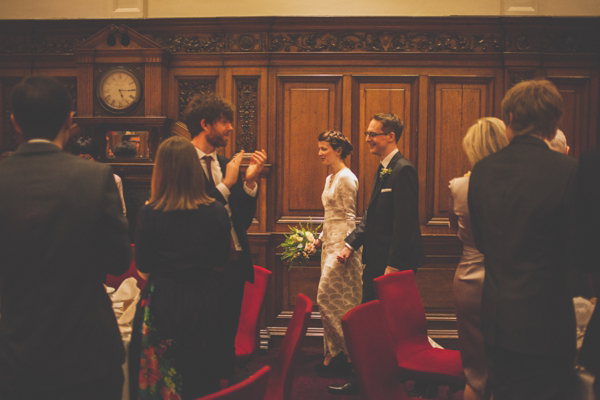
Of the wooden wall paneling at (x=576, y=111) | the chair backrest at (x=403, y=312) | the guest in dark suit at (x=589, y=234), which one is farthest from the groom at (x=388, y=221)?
the wooden wall paneling at (x=576, y=111)

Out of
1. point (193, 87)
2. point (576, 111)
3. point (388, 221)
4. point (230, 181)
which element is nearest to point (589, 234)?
point (230, 181)

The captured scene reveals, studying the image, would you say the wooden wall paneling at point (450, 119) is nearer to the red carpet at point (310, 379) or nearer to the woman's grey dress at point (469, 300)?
the red carpet at point (310, 379)

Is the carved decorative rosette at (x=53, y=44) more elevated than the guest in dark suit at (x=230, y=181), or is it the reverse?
the carved decorative rosette at (x=53, y=44)

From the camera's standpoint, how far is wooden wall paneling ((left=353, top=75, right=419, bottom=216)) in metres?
5.00

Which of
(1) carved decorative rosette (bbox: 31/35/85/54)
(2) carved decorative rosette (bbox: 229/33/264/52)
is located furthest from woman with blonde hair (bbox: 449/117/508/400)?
(1) carved decorative rosette (bbox: 31/35/85/54)

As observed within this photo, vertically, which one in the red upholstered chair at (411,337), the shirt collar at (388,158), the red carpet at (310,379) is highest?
the shirt collar at (388,158)

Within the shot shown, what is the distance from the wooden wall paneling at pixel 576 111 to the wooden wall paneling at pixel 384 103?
52.3 inches

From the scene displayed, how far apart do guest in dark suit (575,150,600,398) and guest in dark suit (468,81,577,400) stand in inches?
1.9

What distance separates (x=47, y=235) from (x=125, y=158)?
12.0 feet

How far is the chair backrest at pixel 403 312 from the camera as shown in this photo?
2785 mm

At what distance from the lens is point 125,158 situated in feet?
16.5

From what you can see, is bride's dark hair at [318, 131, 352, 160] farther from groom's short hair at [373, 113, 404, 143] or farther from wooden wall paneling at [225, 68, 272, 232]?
wooden wall paneling at [225, 68, 272, 232]

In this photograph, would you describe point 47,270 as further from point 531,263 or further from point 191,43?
point 191,43

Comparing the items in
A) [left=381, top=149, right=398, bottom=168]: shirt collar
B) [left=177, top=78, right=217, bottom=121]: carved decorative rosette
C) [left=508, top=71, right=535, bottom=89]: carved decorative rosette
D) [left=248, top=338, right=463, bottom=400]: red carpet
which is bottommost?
[left=248, top=338, right=463, bottom=400]: red carpet
